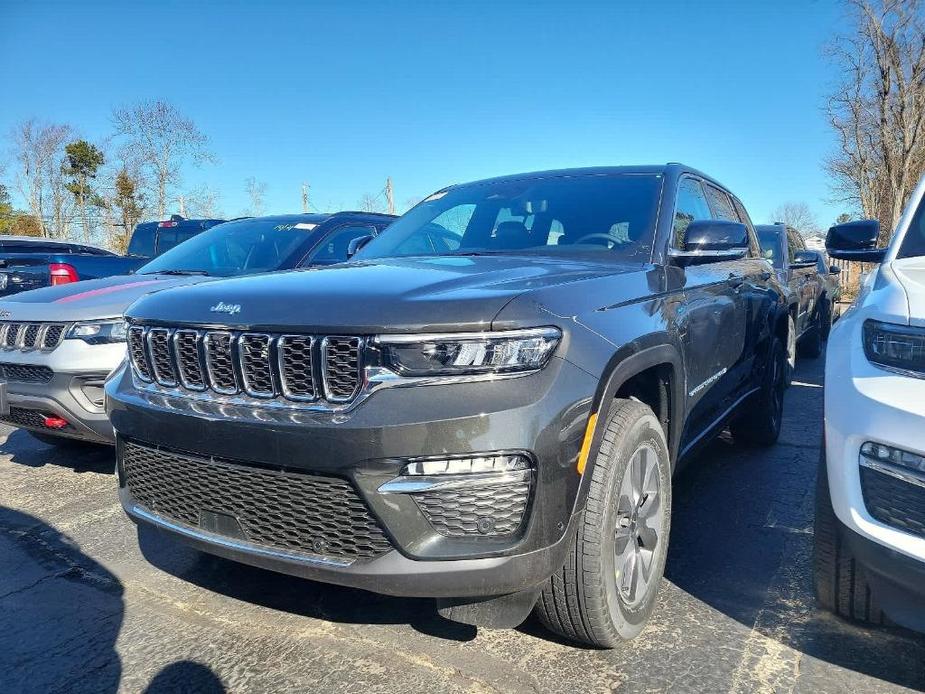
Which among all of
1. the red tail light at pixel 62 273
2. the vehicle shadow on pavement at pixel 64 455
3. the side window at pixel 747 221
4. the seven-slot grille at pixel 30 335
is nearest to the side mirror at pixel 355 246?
the seven-slot grille at pixel 30 335

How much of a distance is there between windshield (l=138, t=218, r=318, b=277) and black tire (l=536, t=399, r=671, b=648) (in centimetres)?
364

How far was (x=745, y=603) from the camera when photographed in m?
2.67

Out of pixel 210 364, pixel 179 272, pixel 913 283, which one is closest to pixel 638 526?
pixel 913 283

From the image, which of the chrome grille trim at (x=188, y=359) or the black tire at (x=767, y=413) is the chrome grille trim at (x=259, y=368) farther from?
the black tire at (x=767, y=413)

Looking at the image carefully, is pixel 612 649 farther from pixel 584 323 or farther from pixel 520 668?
pixel 584 323

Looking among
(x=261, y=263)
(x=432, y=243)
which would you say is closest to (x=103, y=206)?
(x=261, y=263)

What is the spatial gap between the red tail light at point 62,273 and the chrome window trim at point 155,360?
4276mm

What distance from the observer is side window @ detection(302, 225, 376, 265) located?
5523 mm

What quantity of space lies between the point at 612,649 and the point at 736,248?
6.76 ft

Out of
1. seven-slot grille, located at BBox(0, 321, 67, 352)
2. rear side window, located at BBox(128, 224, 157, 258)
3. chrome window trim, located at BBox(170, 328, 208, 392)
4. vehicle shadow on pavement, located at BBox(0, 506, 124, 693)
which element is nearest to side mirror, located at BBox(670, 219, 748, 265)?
chrome window trim, located at BBox(170, 328, 208, 392)

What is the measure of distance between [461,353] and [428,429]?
0.23 meters

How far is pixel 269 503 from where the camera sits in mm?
2074

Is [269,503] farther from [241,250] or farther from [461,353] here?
[241,250]

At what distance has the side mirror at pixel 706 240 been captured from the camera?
300 cm
